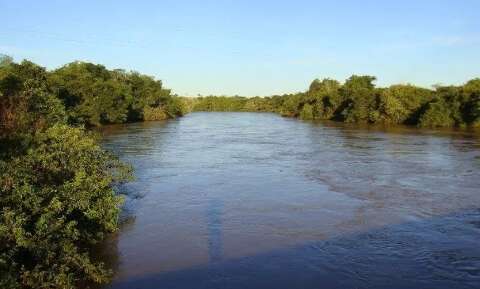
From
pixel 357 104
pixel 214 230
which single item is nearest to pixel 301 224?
pixel 214 230

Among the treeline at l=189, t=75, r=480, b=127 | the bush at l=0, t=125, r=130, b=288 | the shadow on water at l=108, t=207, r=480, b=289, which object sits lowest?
the shadow on water at l=108, t=207, r=480, b=289

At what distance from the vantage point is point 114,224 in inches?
483

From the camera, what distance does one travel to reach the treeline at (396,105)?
5828 centimetres

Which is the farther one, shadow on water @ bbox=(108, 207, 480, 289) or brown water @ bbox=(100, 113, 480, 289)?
brown water @ bbox=(100, 113, 480, 289)

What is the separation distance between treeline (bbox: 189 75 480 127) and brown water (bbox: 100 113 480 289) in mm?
33752

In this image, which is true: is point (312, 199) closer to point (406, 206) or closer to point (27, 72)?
point (406, 206)

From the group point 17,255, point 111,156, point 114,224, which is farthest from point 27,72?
point 17,255

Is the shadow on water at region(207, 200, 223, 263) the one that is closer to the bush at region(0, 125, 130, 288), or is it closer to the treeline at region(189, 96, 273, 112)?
the bush at region(0, 125, 130, 288)

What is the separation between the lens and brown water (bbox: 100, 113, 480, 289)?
1041cm

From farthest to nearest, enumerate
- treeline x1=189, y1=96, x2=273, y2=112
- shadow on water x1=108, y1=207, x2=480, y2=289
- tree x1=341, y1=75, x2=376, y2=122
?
treeline x1=189, y1=96, x2=273, y2=112 → tree x1=341, y1=75, x2=376, y2=122 → shadow on water x1=108, y1=207, x2=480, y2=289

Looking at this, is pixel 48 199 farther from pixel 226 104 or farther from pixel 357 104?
pixel 226 104

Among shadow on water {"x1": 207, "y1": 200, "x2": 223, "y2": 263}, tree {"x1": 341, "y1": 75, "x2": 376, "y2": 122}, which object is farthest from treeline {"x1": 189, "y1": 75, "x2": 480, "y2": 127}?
shadow on water {"x1": 207, "y1": 200, "x2": 223, "y2": 263}

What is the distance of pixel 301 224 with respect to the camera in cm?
1430

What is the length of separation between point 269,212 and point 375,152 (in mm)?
17810
